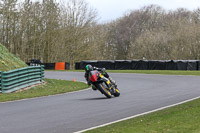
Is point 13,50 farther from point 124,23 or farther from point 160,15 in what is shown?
point 160,15

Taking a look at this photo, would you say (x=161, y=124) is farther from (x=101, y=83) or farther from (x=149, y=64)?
(x=149, y=64)

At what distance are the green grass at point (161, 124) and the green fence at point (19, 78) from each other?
9641 millimetres

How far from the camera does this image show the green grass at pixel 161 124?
700 cm

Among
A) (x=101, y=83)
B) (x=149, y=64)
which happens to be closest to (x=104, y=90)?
(x=101, y=83)

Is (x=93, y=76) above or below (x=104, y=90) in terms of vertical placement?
above

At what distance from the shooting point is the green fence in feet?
56.2

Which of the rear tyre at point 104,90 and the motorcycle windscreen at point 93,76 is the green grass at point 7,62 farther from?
the rear tyre at point 104,90

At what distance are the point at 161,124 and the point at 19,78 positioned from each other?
11825 millimetres

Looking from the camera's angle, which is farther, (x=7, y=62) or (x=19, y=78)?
(x=7, y=62)

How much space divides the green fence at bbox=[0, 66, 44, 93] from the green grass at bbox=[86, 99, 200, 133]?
9.64 meters

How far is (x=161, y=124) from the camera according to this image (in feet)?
25.2

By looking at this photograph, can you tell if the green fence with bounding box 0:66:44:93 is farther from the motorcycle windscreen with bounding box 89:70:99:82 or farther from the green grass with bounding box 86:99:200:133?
the green grass with bounding box 86:99:200:133

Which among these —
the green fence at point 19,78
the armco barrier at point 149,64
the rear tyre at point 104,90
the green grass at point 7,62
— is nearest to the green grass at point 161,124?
the rear tyre at point 104,90

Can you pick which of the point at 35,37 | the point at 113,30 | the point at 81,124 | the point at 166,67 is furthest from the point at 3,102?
the point at 113,30
